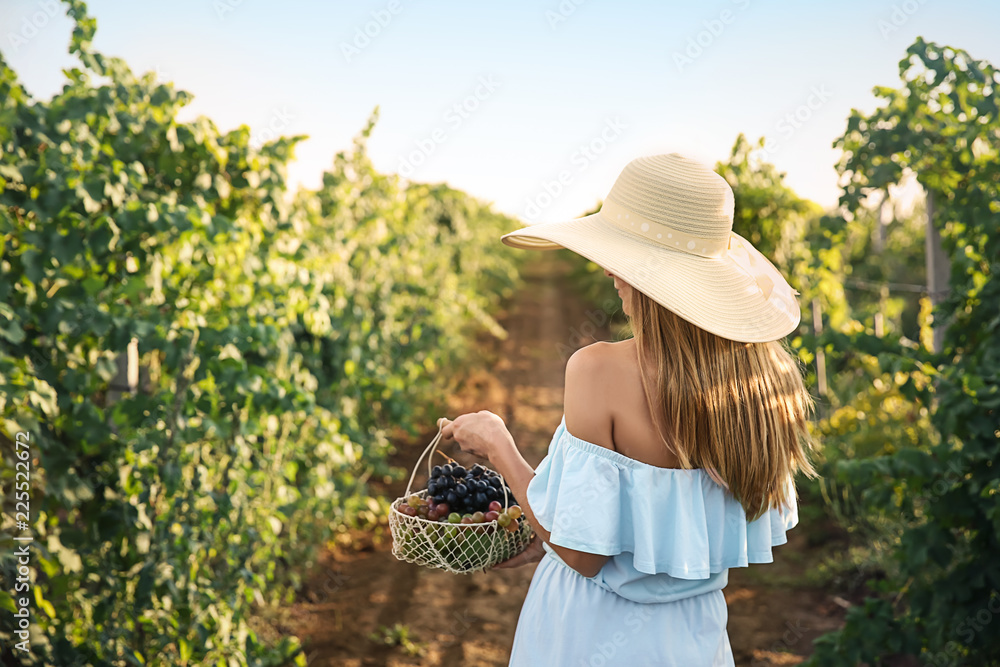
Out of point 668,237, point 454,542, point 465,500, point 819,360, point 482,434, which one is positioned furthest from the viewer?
point 819,360

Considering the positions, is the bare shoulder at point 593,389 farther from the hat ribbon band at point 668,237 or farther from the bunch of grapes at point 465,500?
the bunch of grapes at point 465,500

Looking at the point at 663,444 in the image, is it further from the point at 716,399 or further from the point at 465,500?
the point at 465,500

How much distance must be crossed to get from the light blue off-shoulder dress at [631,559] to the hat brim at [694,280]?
0.90ft

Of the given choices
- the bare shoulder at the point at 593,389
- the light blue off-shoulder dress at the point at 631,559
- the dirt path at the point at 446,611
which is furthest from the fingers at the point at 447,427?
the dirt path at the point at 446,611

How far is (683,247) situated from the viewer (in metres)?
1.33

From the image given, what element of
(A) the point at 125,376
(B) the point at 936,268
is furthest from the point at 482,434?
(B) the point at 936,268

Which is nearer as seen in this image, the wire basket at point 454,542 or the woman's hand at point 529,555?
the wire basket at point 454,542

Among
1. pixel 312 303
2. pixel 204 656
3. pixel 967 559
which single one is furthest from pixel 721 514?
pixel 312 303

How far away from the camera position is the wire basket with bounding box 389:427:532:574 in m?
1.55

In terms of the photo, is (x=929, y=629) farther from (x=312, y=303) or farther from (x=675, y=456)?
(x=312, y=303)

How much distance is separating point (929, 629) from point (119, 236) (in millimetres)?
3017

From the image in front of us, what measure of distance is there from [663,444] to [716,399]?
12cm

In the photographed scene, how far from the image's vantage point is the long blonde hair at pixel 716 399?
121 centimetres

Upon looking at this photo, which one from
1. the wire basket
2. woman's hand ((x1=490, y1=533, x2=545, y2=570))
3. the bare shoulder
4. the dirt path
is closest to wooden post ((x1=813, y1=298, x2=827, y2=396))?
the dirt path
